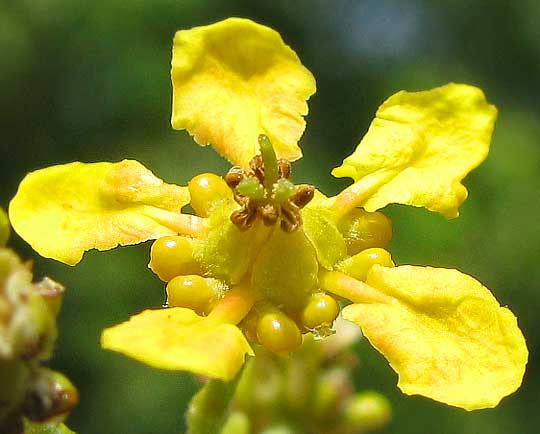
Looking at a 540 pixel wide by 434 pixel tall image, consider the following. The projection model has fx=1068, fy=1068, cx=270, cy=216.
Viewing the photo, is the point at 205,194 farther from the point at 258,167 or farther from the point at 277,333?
the point at 277,333

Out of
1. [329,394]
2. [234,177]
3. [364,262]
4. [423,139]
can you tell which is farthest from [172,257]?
[329,394]

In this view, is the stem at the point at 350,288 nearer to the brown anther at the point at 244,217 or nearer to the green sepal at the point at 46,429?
the brown anther at the point at 244,217

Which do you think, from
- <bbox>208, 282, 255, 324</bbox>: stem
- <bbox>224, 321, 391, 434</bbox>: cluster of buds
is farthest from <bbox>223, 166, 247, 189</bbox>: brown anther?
<bbox>224, 321, 391, 434</bbox>: cluster of buds

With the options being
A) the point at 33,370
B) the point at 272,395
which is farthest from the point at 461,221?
the point at 33,370

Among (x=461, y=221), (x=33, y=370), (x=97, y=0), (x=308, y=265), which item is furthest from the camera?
(x=97, y=0)

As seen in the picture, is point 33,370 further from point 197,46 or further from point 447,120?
point 447,120

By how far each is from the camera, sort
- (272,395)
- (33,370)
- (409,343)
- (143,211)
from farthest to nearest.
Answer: (272,395) → (143,211) → (409,343) → (33,370)

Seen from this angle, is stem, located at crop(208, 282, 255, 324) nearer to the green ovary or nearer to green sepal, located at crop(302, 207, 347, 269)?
the green ovary
